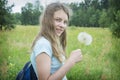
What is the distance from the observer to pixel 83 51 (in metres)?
2.44

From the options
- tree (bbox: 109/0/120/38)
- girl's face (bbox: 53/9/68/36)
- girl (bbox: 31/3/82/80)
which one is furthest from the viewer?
tree (bbox: 109/0/120/38)

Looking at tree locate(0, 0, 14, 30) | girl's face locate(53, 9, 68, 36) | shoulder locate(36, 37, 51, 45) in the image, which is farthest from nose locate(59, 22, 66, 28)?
tree locate(0, 0, 14, 30)

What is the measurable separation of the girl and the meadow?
1213 mm

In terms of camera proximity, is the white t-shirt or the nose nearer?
the white t-shirt

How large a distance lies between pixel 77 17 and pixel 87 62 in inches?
13.6

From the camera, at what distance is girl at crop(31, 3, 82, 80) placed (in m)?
1.07

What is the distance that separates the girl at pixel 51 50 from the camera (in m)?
1.07

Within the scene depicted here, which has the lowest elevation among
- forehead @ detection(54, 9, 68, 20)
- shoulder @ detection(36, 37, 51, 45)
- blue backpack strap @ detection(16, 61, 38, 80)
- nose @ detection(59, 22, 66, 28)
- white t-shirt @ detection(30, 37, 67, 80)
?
blue backpack strap @ detection(16, 61, 38, 80)

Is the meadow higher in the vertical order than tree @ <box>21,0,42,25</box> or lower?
lower

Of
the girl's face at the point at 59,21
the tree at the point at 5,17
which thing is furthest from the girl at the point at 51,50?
the tree at the point at 5,17

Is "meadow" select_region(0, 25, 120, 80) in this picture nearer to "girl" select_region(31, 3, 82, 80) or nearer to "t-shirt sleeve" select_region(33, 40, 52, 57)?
"girl" select_region(31, 3, 82, 80)

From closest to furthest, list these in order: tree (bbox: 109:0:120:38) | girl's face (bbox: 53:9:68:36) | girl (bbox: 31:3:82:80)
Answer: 1. girl (bbox: 31:3:82:80)
2. girl's face (bbox: 53:9:68:36)
3. tree (bbox: 109:0:120:38)

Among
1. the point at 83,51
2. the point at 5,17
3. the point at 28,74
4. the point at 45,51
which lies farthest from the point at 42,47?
the point at 5,17

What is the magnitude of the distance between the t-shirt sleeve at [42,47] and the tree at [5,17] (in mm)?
1478
